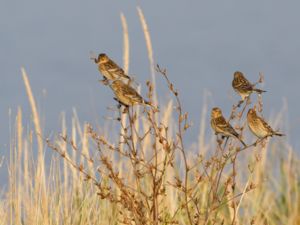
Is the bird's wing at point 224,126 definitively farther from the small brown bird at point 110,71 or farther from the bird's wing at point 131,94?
the small brown bird at point 110,71

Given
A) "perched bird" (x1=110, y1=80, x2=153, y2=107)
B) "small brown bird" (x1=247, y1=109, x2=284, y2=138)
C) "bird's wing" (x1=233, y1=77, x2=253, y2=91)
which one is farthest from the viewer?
"bird's wing" (x1=233, y1=77, x2=253, y2=91)

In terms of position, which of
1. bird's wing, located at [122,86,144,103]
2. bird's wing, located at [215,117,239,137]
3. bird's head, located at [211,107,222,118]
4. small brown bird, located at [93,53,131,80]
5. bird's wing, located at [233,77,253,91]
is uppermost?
small brown bird, located at [93,53,131,80]

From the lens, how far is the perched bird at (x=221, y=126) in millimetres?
4707

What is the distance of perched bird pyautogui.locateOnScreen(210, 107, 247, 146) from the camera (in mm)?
4707

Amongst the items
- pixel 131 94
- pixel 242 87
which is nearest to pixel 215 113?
pixel 242 87

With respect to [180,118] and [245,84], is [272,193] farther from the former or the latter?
[180,118]

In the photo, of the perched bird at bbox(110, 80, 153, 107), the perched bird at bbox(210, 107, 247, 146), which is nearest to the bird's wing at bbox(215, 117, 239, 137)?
the perched bird at bbox(210, 107, 247, 146)

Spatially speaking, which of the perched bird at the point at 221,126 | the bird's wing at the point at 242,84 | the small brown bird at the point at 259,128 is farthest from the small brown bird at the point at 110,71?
the small brown bird at the point at 259,128

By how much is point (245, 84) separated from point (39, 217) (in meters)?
1.84

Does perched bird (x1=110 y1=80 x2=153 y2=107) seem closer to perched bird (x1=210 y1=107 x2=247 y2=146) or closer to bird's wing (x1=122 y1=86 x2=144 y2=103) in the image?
bird's wing (x1=122 y1=86 x2=144 y2=103)

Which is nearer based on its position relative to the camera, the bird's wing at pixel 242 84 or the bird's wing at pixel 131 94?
the bird's wing at pixel 131 94

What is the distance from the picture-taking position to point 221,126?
5141mm

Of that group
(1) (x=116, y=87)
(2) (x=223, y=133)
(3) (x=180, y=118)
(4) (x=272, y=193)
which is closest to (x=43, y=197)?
(1) (x=116, y=87)

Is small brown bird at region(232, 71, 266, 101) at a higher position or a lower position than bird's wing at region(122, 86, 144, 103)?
higher
